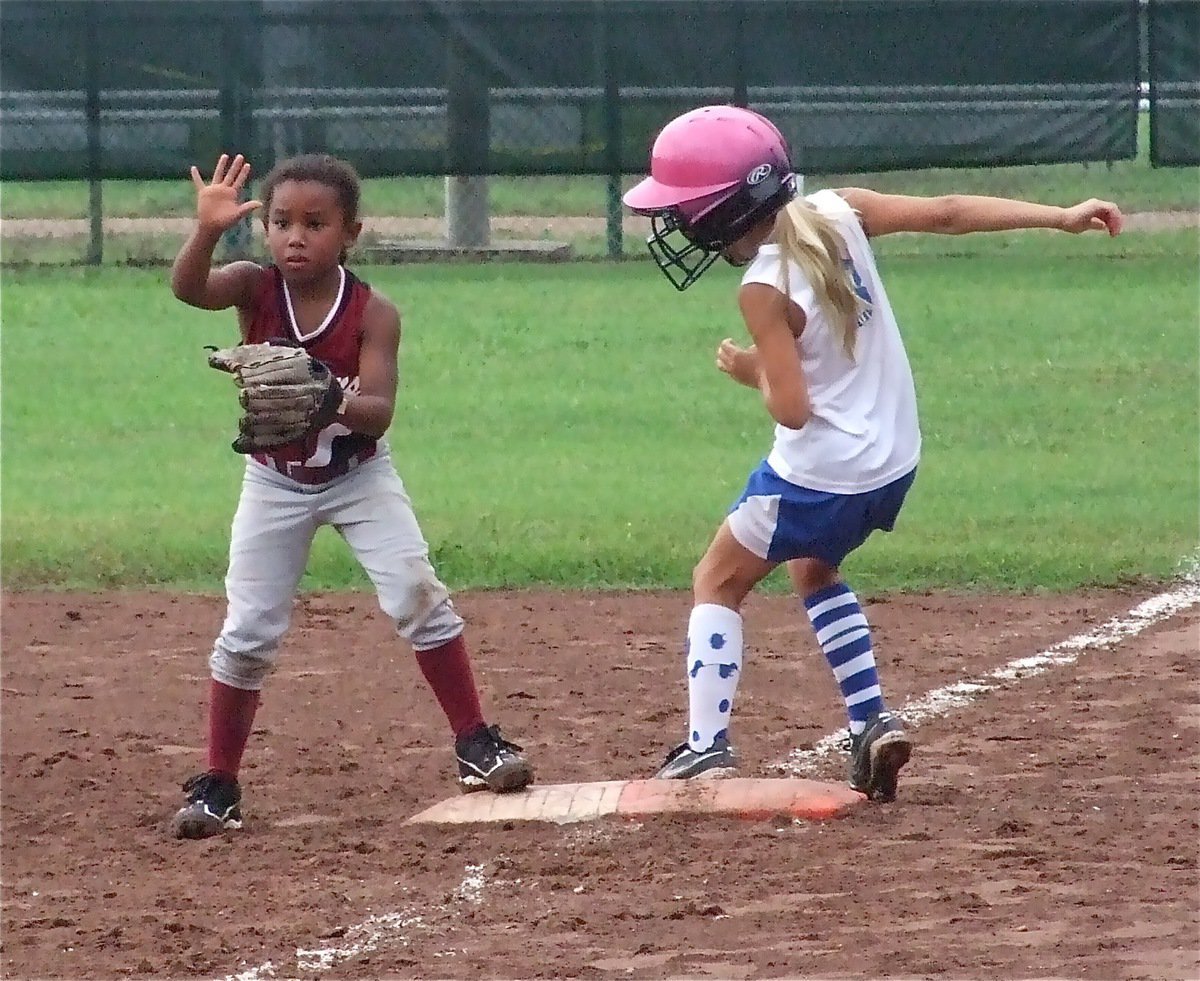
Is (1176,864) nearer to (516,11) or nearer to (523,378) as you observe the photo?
(523,378)

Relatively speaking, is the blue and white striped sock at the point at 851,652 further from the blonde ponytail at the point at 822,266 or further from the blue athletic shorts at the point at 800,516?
the blonde ponytail at the point at 822,266

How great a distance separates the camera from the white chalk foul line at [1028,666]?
561 centimetres

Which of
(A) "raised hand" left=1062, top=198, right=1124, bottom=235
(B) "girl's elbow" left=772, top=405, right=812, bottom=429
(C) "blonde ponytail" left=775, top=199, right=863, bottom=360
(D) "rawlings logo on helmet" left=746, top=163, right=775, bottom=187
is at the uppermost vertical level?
(D) "rawlings logo on helmet" left=746, top=163, right=775, bottom=187

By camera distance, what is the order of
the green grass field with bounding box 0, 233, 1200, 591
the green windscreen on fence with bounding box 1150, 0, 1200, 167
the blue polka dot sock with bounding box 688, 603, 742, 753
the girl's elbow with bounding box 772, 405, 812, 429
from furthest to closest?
the green windscreen on fence with bounding box 1150, 0, 1200, 167, the green grass field with bounding box 0, 233, 1200, 591, the blue polka dot sock with bounding box 688, 603, 742, 753, the girl's elbow with bounding box 772, 405, 812, 429

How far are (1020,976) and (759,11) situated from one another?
11255 mm

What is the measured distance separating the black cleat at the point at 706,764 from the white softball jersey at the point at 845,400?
0.66 metres

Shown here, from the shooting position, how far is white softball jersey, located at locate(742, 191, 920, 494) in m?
4.75

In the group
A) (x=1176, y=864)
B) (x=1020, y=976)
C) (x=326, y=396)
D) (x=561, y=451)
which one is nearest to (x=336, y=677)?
(x=326, y=396)

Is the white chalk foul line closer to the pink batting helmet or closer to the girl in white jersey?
the girl in white jersey

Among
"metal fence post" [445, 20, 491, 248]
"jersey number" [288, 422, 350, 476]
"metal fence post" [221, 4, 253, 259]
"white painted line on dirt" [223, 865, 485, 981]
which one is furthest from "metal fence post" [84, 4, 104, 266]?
"white painted line on dirt" [223, 865, 485, 981]

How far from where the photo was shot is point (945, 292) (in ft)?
49.8

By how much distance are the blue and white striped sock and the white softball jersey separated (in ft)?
1.22

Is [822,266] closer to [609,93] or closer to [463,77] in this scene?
[609,93]

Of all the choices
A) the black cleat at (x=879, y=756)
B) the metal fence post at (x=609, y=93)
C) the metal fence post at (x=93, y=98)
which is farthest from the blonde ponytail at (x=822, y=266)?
the metal fence post at (x=93, y=98)
